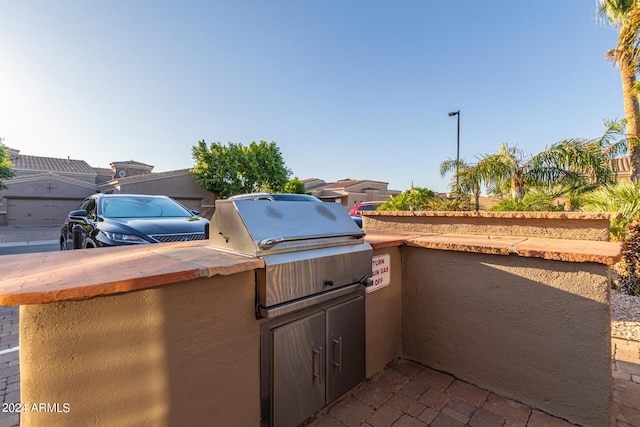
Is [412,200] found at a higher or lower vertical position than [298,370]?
higher

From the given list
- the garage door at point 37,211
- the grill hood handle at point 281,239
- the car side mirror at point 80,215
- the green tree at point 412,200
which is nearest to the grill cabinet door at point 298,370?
the grill hood handle at point 281,239

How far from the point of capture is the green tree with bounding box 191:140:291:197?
20359 millimetres

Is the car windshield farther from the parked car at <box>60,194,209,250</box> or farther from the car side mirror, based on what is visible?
the car side mirror

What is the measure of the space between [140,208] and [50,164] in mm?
30405

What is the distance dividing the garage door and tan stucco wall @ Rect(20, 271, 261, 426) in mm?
27425

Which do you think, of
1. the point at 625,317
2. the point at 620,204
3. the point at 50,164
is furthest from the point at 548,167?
the point at 50,164

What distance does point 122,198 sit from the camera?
4.91 meters

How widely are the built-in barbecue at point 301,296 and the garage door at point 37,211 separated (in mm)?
27036

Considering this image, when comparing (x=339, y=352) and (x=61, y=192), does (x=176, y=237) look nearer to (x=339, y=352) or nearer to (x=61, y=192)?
(x=339, y=352)

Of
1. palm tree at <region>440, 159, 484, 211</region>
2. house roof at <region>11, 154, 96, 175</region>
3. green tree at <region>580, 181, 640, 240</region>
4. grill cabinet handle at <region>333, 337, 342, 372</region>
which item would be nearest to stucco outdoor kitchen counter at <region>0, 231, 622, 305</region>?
grill cabinet handle at <region>333, 337, 342, 372</region>

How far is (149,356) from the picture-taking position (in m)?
1.25

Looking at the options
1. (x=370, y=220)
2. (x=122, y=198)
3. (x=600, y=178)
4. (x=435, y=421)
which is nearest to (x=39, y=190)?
(x=122, y=198)

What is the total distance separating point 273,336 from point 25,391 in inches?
40.5

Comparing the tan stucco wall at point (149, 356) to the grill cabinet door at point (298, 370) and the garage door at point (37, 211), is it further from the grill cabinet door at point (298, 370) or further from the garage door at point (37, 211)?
the garage door at point (37, 211)
